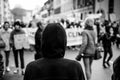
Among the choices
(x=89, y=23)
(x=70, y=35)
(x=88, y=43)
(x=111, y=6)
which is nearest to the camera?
(x=89, y=23)

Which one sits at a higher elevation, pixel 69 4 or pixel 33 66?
pixel 69 4

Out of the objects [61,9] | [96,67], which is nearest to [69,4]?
[61,9]

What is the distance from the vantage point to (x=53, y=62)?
267 cm

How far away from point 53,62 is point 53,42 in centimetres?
20

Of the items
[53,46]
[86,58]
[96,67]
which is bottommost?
[96,67]

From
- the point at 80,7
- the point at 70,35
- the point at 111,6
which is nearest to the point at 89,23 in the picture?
the point at 70,35

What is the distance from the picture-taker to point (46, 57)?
270cm

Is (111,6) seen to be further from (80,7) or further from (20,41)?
(20,41)

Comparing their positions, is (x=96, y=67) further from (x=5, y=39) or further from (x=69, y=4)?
(x=69, y=4)

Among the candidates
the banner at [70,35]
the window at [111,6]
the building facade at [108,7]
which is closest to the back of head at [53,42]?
the banner at [70,35]

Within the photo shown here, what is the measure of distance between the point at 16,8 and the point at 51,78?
115 m

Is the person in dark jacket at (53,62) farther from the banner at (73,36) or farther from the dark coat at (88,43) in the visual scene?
the banner at (73,36)

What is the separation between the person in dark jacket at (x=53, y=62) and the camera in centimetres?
265

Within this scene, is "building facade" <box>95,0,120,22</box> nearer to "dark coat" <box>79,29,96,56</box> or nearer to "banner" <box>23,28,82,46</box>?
"banner" <box>23,28,82,46</box>
